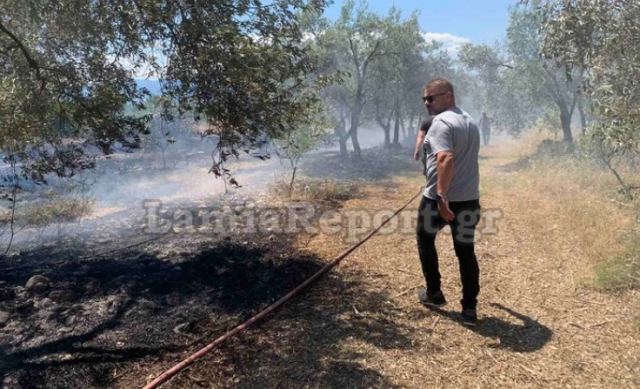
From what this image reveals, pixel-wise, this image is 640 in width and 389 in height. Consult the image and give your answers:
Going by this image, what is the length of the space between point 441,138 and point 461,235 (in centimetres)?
82

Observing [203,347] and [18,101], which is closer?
[203,347]

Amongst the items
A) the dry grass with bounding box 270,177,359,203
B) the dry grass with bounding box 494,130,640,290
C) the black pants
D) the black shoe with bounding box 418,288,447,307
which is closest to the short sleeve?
the black pants

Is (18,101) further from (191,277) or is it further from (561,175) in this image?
(561,175)

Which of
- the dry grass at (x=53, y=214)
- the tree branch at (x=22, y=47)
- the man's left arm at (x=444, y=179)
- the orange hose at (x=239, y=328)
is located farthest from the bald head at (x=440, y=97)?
the dry grass at (x=53, y=214)

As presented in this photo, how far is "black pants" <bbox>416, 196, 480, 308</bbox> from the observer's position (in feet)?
11.2

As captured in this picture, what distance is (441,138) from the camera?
3.30 m

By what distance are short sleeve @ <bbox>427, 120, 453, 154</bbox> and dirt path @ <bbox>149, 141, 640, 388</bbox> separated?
1.59 meters

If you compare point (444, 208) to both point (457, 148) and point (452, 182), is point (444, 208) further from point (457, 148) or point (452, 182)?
point (457, 148)

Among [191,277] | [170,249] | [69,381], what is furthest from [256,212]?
[69,381]

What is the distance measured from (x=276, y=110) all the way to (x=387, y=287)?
240cm

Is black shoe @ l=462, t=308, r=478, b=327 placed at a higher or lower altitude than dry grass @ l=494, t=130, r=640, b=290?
lower

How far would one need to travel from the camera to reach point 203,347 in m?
3.34

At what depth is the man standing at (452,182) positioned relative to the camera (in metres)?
3.30

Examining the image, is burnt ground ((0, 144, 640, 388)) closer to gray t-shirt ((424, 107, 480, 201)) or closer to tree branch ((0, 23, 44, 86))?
gray t-shirt ((424, 107, 480, 201))
